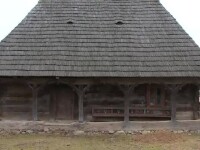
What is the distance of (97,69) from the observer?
56.6 ft

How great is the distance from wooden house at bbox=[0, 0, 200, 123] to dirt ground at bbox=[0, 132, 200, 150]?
138 cm

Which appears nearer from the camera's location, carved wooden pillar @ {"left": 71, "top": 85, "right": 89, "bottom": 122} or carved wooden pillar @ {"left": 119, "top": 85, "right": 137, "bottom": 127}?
carved wooden pillar @ {"left": 71, "top": 85, "right": 89, "bottom": 122}

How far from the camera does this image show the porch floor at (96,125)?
17.4 m

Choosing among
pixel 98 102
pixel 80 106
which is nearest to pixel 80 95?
pixel 80 106

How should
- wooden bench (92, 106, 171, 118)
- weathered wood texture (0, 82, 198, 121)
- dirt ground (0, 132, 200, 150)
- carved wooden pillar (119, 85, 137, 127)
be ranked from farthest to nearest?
weathered wood texture (0, 82, 198, 121) → wooden bench (92, 106, 171, 118) → carved wooden pillar (119, 85, 137, 127) → dirt ground (0, 132, 200, 150)

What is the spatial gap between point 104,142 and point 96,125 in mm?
1951

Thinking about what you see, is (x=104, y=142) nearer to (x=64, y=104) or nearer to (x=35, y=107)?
(x=64, y=104)

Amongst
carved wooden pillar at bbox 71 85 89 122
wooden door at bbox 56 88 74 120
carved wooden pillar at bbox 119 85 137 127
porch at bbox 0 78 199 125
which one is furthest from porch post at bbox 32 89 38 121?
carved wooden pillar at bbox 119 85 137 127

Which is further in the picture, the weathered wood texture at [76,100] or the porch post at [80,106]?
the weathered wood texture at [76,100]

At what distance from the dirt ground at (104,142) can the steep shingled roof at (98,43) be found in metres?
2.47

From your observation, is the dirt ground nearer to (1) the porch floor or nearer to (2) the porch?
(1) the porch floor

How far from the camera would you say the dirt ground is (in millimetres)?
14594

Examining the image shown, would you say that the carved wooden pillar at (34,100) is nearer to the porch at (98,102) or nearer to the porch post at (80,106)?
the porch at (98,102)

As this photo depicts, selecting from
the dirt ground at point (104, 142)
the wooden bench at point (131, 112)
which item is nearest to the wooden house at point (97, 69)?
the wooden bench at point (131, 112)
